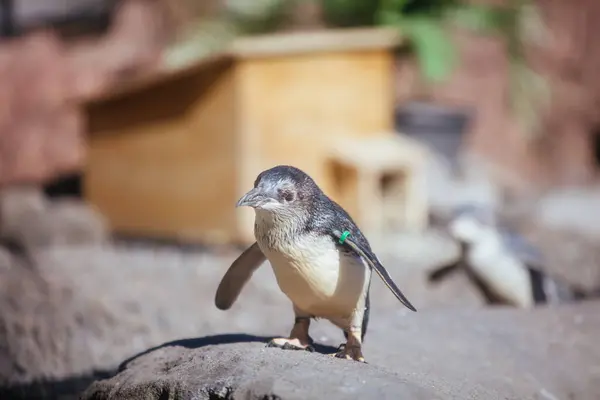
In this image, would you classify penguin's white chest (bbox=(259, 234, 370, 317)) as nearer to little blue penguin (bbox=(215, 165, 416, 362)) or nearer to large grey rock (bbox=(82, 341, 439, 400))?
little blue penguin (bbox=(215, 165, 416, 362))

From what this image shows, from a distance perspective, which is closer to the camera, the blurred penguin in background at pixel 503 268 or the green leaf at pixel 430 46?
the blurred penguin in background at pixel 503 268

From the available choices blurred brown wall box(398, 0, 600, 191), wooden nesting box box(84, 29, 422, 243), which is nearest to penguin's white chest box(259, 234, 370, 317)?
wooden nesting box box(84, 29, 422, 243)

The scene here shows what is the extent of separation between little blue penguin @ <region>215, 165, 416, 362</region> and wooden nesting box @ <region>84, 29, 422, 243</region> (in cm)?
411

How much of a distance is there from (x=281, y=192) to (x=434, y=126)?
22.8ft

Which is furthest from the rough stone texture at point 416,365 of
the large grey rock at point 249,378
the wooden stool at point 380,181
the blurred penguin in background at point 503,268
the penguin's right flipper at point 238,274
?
the wooden stool at point 380,181

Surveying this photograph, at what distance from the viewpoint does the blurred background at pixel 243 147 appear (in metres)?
4.73

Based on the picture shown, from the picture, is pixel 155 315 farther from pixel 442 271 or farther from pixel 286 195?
pixel 286 195

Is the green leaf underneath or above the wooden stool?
above

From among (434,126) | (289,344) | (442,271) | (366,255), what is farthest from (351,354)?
(434,126)

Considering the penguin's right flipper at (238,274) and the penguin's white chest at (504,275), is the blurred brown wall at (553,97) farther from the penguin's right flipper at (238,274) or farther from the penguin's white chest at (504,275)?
the penguin's right flipper at (238,274)

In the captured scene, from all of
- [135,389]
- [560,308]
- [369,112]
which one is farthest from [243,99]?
[135,389]

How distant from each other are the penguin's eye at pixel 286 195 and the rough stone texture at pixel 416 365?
400mm

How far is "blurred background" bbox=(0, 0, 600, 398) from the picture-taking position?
473cm

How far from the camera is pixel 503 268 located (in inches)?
184
